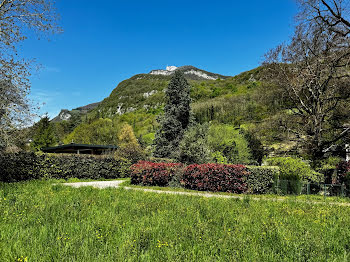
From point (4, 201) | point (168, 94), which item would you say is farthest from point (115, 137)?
point (4, 201)

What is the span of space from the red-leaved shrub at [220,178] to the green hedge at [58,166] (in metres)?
9.01

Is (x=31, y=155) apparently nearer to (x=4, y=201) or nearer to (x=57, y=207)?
(x=4, y=201)

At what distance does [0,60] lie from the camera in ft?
27.1

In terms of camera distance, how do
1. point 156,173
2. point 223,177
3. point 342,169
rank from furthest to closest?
point 342,169 < point 156,173 < point 223,177

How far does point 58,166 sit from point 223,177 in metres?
11.9

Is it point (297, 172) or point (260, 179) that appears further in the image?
point (297, 172)

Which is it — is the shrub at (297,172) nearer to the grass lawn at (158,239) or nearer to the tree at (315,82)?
the tree at (315,82)

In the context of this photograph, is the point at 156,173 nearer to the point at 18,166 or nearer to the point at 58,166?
the point at 58,166

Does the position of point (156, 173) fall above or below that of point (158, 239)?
below

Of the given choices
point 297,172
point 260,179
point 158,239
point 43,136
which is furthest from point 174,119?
point 43,136

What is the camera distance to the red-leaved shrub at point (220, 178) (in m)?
12.6

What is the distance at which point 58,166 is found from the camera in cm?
1680

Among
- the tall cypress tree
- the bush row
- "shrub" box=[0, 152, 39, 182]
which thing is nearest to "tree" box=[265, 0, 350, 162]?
the bush row

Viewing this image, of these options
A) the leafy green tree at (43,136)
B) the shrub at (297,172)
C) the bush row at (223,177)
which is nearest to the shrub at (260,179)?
the bush row at (223,177)
